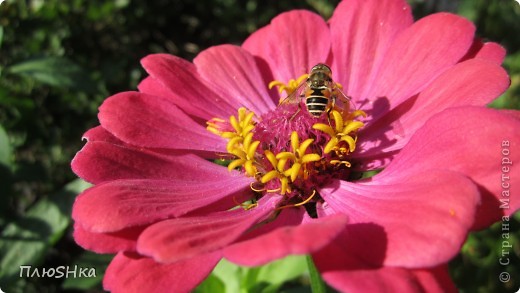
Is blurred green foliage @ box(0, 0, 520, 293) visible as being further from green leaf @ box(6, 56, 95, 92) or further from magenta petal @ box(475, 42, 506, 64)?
magenta petal @ box(475, 42, 506, 64)

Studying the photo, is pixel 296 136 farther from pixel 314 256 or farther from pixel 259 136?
pixel 314 256

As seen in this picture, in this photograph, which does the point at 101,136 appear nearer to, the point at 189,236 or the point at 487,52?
the point at 189,236

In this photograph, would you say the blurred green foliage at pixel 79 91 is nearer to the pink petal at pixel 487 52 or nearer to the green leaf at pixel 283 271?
the green leaf at pixel 283 271

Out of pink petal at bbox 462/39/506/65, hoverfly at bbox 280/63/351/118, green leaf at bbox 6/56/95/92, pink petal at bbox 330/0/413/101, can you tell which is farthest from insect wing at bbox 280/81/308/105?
green leaf at bbox 6/56/95/92

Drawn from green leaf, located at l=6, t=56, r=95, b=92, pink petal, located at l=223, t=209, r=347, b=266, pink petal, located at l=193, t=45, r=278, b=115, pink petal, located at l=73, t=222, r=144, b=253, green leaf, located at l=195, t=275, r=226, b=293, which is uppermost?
green leaf, located at l=6, t=56, r=95, b=92

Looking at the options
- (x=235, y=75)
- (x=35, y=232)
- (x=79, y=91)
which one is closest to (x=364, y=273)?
(x=235, y=75)

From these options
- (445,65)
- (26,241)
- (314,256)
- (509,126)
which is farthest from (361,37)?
(26,241)

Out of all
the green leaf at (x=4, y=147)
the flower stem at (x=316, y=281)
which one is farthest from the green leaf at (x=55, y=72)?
the flower stem at (x=316, y=281)
